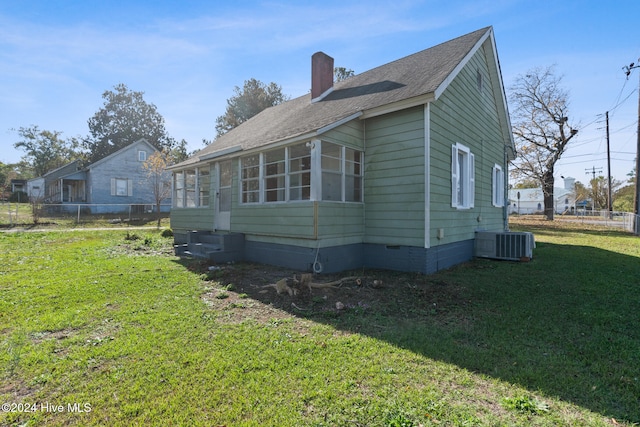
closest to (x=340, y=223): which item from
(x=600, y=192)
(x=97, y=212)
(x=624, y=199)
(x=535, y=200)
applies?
(x=97, y=212)

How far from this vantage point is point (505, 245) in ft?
29.4

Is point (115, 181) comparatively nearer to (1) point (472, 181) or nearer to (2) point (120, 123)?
(2) point (120, 123)

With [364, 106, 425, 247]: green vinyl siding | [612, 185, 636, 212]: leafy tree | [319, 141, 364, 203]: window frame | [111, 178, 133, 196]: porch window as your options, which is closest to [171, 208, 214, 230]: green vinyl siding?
[319, 141, 364, 203]: window frame

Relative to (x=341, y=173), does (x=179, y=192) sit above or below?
below

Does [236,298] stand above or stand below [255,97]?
below

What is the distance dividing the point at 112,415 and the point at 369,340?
98.1 inches

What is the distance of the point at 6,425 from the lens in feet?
7.08

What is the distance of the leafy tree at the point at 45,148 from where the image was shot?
143ft

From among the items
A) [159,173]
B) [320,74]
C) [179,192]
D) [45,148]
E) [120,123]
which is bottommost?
[179,192]

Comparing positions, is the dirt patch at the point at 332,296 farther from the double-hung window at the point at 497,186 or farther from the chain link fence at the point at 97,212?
the chain link fence at the point at 97,212

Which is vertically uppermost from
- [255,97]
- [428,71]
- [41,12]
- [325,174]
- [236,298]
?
[255,97]

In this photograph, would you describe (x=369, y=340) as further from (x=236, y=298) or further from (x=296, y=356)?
(x=236, y=298)

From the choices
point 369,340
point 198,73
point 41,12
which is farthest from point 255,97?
point 369,340

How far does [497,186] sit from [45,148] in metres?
58.2
